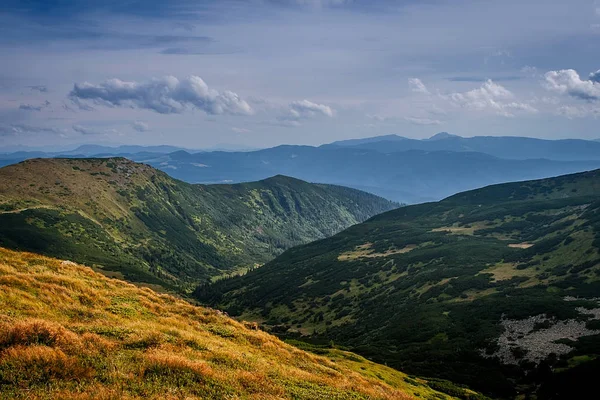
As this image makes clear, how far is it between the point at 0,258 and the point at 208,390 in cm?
2824

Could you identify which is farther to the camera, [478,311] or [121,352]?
[478,311]

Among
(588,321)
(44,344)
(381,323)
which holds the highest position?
(44,344)

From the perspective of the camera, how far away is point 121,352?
762 inches

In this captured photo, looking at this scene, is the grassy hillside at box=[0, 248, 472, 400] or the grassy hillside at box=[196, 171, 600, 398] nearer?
the grassy hillside at box=[0, 248, 472, 400]

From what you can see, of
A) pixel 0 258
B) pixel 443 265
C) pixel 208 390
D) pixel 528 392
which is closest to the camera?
pixel 208 390

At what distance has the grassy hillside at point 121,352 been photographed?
51.8ft

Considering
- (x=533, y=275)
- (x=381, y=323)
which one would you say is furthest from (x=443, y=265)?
(x=381, y=323)

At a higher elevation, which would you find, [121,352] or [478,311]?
[121,352]

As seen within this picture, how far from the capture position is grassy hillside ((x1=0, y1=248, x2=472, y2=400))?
1580 cm

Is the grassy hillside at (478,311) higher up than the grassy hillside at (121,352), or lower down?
lower down

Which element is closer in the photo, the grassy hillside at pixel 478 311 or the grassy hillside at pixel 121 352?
the grassy hillside at pixel 121 352

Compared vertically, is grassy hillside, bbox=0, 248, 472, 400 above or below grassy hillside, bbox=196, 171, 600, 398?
above

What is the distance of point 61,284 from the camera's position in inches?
1149

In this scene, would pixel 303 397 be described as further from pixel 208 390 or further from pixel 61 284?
pixel 61 284
